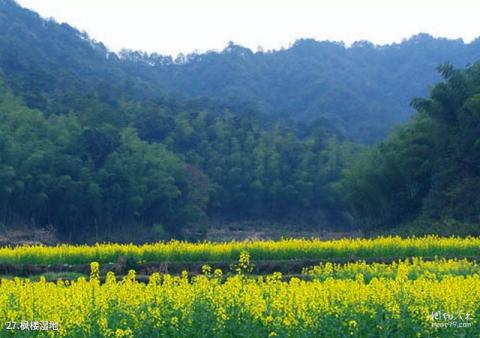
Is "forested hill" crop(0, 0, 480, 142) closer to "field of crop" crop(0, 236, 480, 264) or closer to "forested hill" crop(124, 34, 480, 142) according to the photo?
"forested hill" crop(124, 34, 480, 142)

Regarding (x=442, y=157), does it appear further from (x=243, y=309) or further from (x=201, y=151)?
(x=201, y=151)

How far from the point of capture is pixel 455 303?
8914 millimetres

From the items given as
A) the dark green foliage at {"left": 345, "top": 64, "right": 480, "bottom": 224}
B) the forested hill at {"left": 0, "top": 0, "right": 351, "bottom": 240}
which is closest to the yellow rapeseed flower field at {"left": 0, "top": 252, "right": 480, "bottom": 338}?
the dark green foliage at {"left": 345, "top": 64, "right": 480, "bottom": 224}

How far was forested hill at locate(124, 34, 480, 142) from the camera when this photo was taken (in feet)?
365

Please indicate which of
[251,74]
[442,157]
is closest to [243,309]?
[442,157]

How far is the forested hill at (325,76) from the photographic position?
365 ft

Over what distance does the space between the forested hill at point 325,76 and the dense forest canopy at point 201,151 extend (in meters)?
0.67

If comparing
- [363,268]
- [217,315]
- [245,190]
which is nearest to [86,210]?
[245,190]

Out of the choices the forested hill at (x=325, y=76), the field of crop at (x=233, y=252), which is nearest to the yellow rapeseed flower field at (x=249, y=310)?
the field of crop at (x=233, y=252)

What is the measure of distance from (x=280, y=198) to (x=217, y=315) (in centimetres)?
5842

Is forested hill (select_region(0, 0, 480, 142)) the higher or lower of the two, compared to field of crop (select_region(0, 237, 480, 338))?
higher

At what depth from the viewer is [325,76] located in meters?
129

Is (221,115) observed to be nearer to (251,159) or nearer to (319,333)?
(251,159)

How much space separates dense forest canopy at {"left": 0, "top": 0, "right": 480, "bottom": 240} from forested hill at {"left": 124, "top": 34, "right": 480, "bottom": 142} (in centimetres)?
67
